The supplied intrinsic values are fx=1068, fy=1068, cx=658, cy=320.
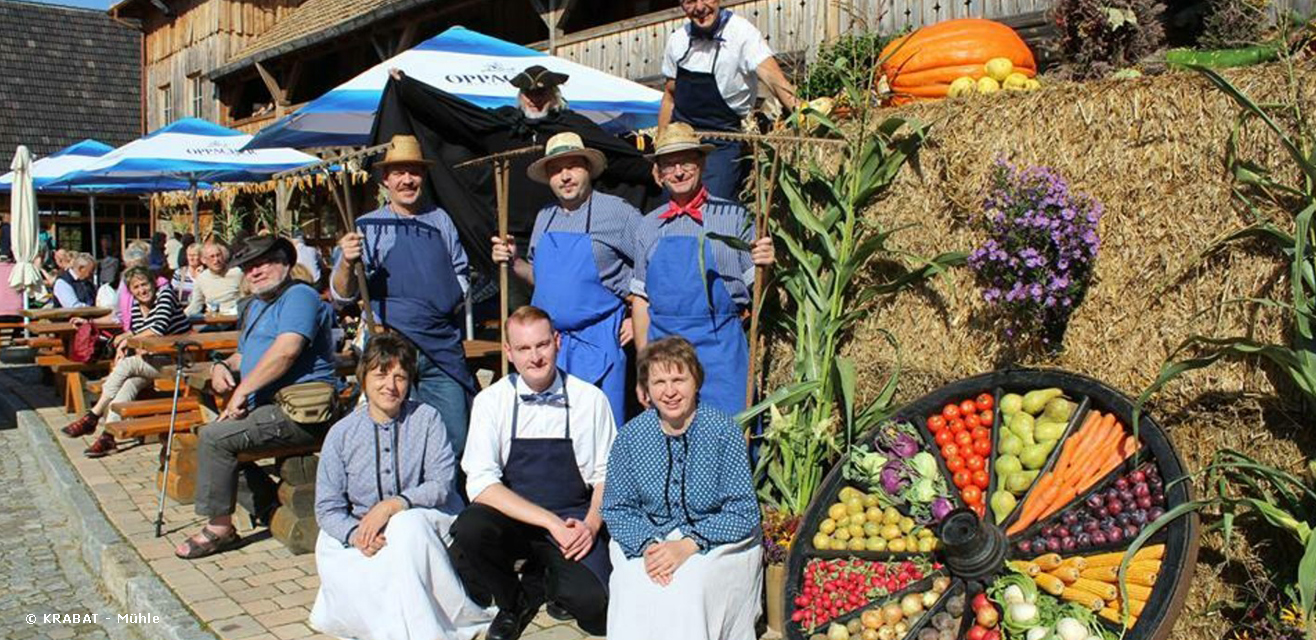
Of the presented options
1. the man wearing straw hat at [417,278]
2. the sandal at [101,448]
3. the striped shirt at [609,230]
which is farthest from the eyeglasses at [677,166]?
the sandal at [101,448]

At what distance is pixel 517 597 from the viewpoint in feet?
14.8

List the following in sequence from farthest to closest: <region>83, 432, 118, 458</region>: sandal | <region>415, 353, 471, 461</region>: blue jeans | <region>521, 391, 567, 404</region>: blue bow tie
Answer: <region>83, 432, 118, 458</region>: sandal
<region>415, 353, 471, 461</region>: blue jeans
<region>521, 391, 567, 404</region>: blue bow tie

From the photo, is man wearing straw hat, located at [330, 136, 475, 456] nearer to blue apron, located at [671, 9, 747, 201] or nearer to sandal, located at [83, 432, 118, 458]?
blue apron, located at [671, 9, 747, 201]

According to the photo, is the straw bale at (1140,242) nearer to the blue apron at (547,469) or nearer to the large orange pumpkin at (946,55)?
the large orange pumpkin at (946,55)

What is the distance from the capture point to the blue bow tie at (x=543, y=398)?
444 centimetres

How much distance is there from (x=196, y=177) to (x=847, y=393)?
12.6 m

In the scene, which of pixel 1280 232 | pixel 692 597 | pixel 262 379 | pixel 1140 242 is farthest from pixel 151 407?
pixel 1280 232

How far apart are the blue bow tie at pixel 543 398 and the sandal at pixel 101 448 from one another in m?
5.34

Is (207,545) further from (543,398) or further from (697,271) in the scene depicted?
(697,271)

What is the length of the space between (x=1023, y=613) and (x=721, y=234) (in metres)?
1.97

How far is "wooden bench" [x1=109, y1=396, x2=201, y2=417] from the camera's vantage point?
7.72 meters

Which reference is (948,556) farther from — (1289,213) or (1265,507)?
(1289,213)

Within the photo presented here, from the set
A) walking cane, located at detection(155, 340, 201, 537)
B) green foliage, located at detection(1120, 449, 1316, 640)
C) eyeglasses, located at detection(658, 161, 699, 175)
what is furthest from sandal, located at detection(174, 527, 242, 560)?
green foliage, located at detection(1120, 449, 1316, 640)

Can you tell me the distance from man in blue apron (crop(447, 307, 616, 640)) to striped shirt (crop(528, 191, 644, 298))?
2.20 ft
